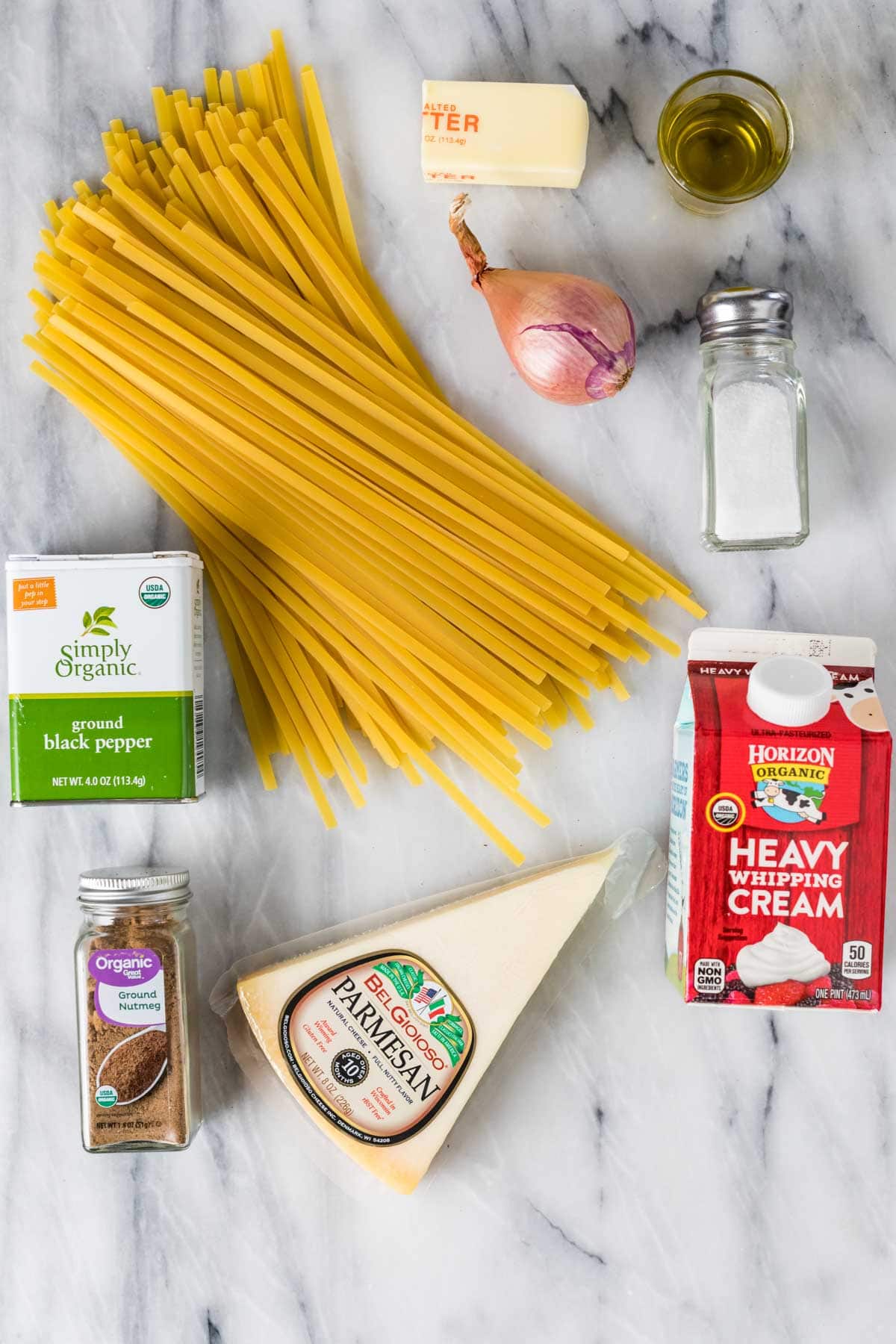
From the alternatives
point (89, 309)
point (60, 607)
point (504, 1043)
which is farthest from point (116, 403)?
point (504, 1043)

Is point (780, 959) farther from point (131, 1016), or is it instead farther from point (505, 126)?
point (505, 126)

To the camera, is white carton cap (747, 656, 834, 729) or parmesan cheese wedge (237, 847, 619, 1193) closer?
white carton cap (747, 656, 834, 729)

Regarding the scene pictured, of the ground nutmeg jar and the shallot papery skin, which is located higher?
the shallot papery skin

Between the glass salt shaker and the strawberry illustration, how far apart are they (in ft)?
1.36

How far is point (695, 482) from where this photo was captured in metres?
1.03

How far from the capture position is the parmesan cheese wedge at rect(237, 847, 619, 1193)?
98 cm

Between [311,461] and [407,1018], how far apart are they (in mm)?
553

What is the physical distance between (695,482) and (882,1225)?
81 cm

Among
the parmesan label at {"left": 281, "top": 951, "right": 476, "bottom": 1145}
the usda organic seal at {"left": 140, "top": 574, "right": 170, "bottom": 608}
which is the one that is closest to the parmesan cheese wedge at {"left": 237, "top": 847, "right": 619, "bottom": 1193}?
the parmesan label at {"left": 281, "top": 951, "right": 476, "bottom": 1145}

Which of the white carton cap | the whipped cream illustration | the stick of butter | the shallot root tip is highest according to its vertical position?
the stick of butter

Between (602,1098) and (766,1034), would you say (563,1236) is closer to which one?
(602,1098)

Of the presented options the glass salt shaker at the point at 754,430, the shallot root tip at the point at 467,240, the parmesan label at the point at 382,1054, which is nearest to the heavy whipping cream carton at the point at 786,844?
the glass salt shaker at the point at 754,430

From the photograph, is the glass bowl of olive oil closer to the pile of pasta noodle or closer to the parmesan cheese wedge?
the pile of pasta noodle

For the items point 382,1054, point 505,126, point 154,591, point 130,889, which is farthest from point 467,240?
point 382,1054
